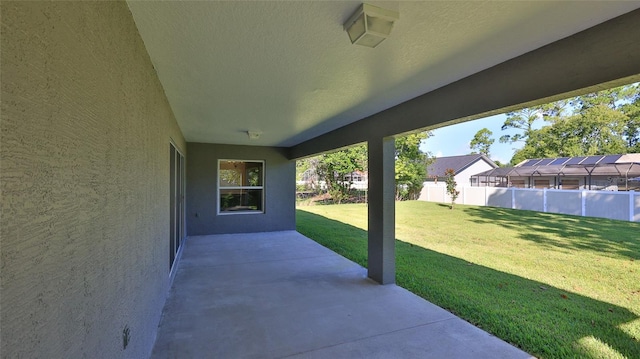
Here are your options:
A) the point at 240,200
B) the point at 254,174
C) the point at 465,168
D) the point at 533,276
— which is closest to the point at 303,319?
the point at 533,276

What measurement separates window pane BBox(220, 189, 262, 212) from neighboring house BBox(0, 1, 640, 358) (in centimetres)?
409

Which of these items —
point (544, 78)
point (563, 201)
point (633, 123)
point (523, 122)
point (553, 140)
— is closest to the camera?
point (544, 78)

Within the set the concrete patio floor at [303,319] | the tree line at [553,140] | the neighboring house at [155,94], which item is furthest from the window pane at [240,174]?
the tree line at [553,140]

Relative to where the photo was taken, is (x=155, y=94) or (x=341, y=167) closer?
(x=155, y=94)

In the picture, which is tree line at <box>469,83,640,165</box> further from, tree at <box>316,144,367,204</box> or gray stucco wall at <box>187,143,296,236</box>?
gray stucco wall at <box>187,143,296,236</box>

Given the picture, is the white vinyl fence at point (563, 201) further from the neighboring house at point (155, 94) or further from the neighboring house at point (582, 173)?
the neighboring house at point (155, 94)

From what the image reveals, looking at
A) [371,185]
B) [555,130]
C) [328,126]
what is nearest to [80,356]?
[371,185]

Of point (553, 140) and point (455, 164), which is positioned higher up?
point (553, 140)

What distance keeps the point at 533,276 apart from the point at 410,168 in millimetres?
14023

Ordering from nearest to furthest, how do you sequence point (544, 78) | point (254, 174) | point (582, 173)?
point (544, 78), point (254, 174), point (582, 173)

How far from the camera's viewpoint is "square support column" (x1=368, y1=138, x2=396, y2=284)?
4.08m

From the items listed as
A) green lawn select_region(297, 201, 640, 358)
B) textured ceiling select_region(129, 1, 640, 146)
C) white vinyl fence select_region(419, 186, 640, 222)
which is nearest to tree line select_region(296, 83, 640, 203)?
white vinyl fence select_region(419, 186, 640, 222)

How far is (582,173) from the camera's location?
48.3 ft

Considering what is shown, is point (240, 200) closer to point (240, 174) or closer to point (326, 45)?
point (240, 174)
